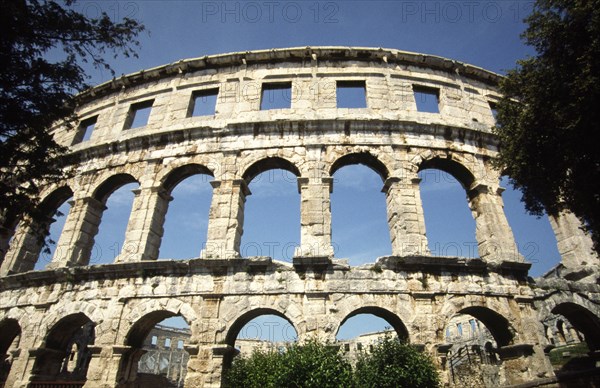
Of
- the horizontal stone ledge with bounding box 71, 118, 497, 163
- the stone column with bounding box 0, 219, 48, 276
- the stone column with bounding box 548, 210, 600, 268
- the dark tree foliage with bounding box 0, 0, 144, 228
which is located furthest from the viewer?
the stone column with bounding box 0, 219, 48, 276

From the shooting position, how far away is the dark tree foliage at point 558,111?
23.5 ft

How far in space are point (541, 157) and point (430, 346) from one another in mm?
5399

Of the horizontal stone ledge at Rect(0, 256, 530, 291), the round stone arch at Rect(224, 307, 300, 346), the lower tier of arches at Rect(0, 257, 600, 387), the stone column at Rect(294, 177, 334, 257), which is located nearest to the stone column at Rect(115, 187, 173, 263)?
the horizontal stone ledge at Rect(0, 256, 530, 291)

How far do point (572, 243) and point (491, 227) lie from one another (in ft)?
11.2

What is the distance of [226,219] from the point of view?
1055 centimetres

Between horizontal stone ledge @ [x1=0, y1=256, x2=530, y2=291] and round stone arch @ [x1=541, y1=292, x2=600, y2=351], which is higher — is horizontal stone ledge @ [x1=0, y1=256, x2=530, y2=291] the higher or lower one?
the higher one

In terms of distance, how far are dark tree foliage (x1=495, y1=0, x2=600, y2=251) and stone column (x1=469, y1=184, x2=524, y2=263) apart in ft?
4.79

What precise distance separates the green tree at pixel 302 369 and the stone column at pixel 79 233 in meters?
7.35

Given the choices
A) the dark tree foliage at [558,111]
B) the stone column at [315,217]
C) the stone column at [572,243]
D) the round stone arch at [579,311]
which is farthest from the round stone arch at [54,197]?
the stone column at [572,243]

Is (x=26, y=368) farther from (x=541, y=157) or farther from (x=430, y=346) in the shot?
(x=541, y=157)

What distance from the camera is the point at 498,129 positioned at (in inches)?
391

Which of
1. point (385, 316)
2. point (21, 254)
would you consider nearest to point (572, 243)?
point (385, 316)

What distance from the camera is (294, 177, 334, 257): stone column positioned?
9.81 meters

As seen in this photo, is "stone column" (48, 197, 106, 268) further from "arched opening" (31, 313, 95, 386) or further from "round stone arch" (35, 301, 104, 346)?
"arched opening" (31, 313, 95, 386)
